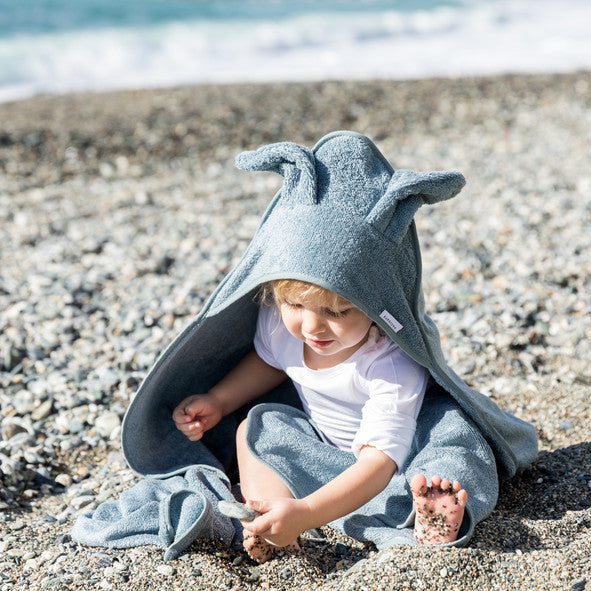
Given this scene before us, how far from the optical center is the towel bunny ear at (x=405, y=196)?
278cm

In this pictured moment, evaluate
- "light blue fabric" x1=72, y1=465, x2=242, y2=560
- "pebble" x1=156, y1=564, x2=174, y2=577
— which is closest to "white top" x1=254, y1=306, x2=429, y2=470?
"light blue fabric" x1=72, y1=465, x2=242, y2=560

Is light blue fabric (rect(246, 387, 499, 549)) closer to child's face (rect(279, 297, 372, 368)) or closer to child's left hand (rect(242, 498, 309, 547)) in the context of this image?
child's left hand (rect(242, 498, 309, 547))

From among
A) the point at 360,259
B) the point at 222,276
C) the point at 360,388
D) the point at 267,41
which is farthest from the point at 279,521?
the point at 267,41

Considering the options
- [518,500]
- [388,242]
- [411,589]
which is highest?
[388,242]

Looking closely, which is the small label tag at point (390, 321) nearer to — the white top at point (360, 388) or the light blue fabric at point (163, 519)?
the white top at point (360, 388)

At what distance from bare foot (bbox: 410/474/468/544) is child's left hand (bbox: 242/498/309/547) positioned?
406 millimetres

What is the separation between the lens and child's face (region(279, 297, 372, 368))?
9.45ft

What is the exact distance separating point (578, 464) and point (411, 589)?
128 cm

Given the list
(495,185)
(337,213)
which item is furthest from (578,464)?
(495,185)

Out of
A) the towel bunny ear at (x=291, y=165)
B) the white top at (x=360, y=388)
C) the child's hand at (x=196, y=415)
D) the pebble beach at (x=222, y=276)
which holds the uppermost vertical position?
the towel bunny ear at (x=291, y=165)

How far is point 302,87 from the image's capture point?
12781 millimetres

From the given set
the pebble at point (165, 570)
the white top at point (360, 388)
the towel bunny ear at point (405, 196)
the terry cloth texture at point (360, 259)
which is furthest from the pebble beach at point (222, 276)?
the towel bunny ear at point (405, 196)

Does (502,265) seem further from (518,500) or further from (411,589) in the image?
(411,589)

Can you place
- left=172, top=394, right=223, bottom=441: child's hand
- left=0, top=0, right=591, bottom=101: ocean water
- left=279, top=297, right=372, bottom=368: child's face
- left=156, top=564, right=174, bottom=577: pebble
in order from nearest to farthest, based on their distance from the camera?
1. left=156, top=564, right=174, bottom=577: pebble
2. left=279, top=297, right=372, bottom=368: child's face
3. left=172, top=394, right=223, bottom=441: child's hand
4. left=0, top=0, right=591, bottom=101: ocean water
